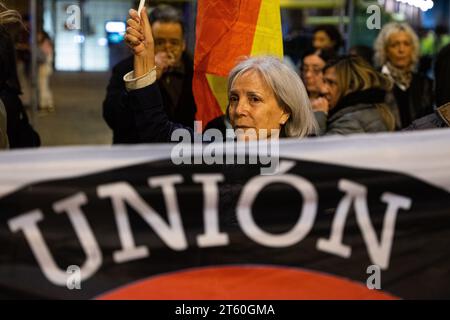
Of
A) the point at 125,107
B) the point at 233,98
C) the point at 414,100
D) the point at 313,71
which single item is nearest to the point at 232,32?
the point at 125,107

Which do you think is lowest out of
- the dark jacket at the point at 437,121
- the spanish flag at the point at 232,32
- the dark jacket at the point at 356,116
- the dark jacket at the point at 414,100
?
the dark jacket at the point at 414,100

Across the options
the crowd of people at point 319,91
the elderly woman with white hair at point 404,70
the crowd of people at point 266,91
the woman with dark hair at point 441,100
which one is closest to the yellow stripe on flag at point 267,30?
the crowd of people at point 319,91

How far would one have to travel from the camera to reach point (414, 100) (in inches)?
278

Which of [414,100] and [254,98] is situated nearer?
[254,98]

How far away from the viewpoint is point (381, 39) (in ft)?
24.2

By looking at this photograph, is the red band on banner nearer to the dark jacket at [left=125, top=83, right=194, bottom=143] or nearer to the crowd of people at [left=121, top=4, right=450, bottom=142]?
the crowd of people at [left=121, top=4, right=450, bottom=142]

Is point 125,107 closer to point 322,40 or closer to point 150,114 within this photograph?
point 150,114

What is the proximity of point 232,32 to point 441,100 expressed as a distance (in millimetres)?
1446

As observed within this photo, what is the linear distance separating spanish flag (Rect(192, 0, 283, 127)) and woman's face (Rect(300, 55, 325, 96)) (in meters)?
2.06

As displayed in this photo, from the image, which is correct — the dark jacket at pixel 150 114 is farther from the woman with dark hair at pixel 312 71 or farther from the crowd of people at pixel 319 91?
the woman with dark hair at pixel 312 71

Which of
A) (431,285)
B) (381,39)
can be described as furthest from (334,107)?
(431,285)

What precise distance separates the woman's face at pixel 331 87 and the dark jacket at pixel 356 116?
0.06 metres

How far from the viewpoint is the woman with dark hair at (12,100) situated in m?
4.21
